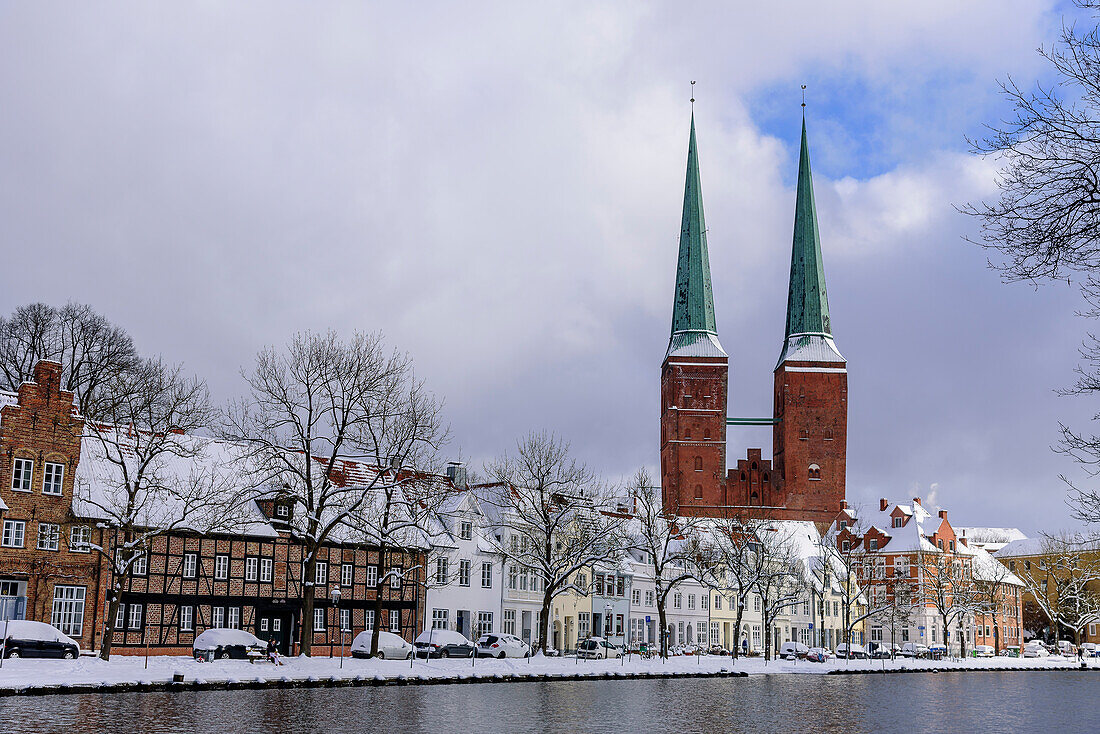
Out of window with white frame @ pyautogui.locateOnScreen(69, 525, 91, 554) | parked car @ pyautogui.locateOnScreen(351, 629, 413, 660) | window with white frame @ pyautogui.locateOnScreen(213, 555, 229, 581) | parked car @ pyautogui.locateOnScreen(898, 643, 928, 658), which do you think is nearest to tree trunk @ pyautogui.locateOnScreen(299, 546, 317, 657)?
parked car @ pyautogui.locateOnScreen(351, 629, 413, 660)

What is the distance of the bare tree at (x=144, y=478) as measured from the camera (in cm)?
A: 3981

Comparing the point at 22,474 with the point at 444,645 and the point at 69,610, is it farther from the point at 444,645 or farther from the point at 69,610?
the point at 444,645

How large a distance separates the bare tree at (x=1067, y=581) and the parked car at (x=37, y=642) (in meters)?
64.1

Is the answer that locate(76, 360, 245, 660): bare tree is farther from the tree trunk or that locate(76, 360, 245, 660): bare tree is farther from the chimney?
the chimney

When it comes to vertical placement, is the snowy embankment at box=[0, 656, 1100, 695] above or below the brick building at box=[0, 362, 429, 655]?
below

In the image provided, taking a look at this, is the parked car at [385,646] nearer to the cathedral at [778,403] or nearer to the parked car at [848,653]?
the parked car at [848,653]

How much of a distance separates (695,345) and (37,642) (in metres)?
→ 93.9

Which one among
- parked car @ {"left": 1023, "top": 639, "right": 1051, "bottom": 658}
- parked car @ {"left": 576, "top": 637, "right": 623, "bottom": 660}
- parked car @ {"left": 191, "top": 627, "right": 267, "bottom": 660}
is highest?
parked car @ {"left": 191, "top": 627, "right": 267, "bottom": 660}

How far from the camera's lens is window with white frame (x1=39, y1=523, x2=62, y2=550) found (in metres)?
45.5

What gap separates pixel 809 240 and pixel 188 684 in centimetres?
10259

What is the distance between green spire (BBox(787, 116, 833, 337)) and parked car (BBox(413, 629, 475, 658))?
261 ft

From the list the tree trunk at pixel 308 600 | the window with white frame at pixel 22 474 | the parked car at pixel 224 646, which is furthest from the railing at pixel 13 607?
the tree trunk at pixel 308 600

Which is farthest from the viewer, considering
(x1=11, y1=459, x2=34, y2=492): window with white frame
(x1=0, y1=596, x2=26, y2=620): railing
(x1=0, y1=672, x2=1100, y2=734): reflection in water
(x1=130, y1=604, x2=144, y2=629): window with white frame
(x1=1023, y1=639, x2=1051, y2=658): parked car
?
(x1=1023, y1=639, x2=1051, y2=658): parked car

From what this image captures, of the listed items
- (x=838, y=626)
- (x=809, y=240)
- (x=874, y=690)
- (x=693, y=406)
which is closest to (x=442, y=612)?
(x=874, y=690)
